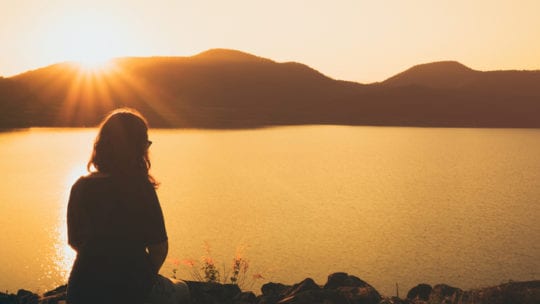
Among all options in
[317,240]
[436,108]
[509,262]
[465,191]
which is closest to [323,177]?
[465,191]

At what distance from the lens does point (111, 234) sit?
3.54 m

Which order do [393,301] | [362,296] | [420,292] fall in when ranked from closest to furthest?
1. [362,296]
2. [393,301]
3. [420,292]

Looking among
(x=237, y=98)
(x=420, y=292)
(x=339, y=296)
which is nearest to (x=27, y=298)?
(x=339, y=296)

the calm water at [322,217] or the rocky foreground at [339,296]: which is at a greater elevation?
the rocky foreground at [339,296]

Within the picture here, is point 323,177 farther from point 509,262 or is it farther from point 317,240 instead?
point 509,262

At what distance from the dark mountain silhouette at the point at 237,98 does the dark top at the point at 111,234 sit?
2951 inches

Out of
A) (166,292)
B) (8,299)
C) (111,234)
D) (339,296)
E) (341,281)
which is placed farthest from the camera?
(341,281)

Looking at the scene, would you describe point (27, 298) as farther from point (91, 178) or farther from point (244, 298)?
point (91, 178)

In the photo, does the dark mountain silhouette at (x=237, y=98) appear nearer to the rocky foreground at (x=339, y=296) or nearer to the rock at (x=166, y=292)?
the rocky foreground at (x=339, y=296)

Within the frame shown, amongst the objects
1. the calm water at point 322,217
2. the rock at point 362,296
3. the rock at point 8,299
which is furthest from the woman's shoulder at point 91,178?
the calm water at point 322,217

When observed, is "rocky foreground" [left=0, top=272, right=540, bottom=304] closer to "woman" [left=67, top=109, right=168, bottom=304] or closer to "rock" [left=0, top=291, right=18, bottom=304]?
"rock" [left=0, top=291, right=18, bottom=304]

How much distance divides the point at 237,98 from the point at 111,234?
450 ft

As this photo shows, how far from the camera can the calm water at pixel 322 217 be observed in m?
11.5

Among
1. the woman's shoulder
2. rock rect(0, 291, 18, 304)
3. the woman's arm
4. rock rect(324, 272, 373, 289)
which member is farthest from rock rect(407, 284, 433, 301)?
the woman's shoulder
